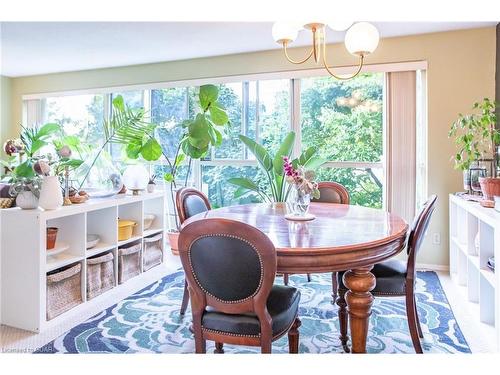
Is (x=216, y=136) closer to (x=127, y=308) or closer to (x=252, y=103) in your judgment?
(x=252, y=103)

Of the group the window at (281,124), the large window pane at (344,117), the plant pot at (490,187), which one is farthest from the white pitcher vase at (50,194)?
the plant pot at (490,187)

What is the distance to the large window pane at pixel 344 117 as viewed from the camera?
3.96 m

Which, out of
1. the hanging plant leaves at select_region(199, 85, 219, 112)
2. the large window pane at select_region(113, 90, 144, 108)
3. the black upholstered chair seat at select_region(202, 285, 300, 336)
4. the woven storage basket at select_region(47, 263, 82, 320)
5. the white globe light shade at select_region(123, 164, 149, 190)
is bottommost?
the woven storage basket at select_region(47, 263, 82, 320)

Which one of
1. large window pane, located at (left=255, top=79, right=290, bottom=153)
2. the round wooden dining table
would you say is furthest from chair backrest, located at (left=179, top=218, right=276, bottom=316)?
large window pane, located at (left=255, top=79, right=290, bottom=153)

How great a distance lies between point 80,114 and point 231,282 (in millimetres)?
4805

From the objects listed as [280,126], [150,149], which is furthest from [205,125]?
[280,126]

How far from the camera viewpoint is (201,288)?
1.57m

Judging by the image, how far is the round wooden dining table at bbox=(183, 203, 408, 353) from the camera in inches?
61.4

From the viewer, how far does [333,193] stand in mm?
3078

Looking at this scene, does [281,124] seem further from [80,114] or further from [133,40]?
[80,114]

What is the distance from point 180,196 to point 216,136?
170 centimetres

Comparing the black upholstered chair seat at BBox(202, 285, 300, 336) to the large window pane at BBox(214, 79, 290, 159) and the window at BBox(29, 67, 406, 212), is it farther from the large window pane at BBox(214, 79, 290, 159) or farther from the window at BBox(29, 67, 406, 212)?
the large window pane at BBox(214, 79, 290, 159)

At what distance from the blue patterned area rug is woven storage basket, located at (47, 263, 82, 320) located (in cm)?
21
